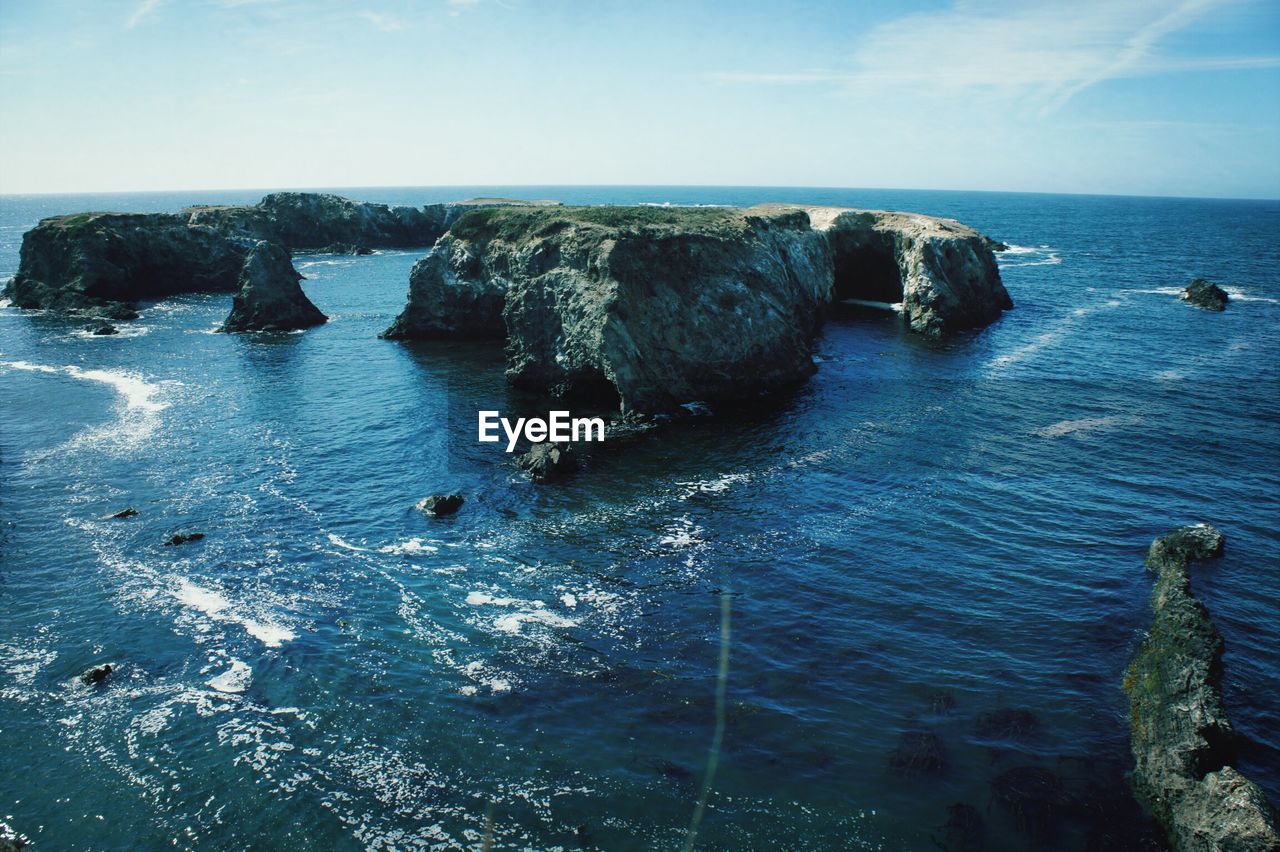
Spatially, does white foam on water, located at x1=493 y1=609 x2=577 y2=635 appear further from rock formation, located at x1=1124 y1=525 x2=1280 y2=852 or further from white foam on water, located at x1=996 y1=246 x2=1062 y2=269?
white foam on water, located at x1=996 y1=246 x2=1062 y2=269

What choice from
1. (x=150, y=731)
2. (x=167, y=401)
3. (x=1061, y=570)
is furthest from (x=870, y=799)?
(x=167, y=401)

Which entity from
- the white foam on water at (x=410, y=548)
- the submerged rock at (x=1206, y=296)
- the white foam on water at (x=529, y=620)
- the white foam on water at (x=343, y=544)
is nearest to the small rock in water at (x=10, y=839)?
the white foam on water at (x=529, y=620)

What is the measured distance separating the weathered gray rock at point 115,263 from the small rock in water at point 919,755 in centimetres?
10587

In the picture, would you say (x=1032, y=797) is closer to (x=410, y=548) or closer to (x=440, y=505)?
(x=410, y=548)

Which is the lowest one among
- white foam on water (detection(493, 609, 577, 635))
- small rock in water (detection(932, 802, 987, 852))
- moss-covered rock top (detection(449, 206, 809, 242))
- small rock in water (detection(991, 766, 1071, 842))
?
small rock in water (detection(932, 802, 987, 852))

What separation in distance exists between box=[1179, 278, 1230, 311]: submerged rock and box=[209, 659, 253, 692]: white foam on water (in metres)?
106

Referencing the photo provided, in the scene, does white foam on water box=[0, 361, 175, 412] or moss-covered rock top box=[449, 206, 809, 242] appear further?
moss-covered rock top box=[449, 206, 809, 242]

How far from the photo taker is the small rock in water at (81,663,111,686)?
26.6m

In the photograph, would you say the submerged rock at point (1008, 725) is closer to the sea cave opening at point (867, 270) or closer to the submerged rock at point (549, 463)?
the submerged rock at point (549, 463)

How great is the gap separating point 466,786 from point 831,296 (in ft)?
258

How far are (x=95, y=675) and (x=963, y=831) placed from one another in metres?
29.6

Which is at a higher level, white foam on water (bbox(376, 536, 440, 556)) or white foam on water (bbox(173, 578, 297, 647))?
white foam on water (bbox(376, 536, 440, 556))

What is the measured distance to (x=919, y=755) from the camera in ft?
74.1

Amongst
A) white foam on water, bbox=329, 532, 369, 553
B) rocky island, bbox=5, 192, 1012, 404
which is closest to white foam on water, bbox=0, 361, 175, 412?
rocky island, bbox=5, 192, 1012, 404
